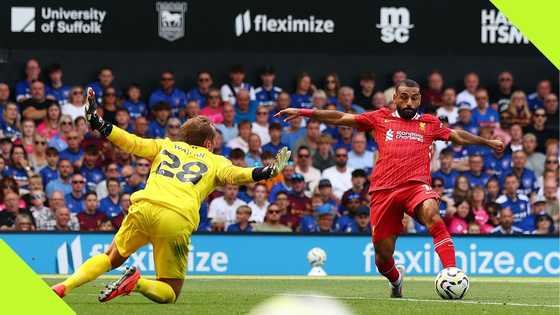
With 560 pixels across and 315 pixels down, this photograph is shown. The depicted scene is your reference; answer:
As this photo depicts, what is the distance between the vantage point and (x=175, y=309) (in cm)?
1077

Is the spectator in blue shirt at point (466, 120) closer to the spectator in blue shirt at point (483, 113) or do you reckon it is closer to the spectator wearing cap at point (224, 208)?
the spectator in blue shirt at point (483, 113)

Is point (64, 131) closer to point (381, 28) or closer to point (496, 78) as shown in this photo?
point (381, 28)

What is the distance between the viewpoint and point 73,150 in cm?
2009

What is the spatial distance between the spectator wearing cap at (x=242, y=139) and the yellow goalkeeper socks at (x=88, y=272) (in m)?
9.81

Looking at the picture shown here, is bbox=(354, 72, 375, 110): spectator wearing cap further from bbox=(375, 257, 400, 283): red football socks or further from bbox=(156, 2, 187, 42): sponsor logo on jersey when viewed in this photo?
bbox=(375, 257, 400, 283): red football socks

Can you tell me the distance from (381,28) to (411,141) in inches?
409

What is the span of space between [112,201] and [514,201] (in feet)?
20.1

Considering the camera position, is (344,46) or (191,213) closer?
(191,213)

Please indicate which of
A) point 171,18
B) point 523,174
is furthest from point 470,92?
point 171,18

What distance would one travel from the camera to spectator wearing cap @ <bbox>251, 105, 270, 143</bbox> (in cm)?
2091

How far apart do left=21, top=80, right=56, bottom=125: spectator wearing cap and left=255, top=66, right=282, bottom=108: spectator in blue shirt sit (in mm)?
3400

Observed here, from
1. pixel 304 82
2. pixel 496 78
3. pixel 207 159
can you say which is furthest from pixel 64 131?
pixel 207 159

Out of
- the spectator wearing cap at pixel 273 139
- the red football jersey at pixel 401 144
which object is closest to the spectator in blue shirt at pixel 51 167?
the spectator wearing cap at pixel 273 139

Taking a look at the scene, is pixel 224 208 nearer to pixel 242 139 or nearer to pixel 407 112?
pixel 242 139
